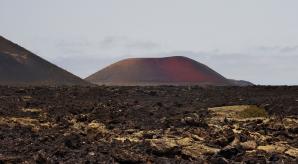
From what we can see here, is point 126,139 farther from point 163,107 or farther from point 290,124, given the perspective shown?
point 163,107

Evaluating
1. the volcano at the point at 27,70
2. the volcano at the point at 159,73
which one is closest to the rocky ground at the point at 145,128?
the volcano at the point at 27,70

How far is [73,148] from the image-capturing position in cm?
1584

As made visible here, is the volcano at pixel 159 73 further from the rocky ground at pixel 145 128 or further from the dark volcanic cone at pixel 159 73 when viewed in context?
the rocky ground at pixel 145 128

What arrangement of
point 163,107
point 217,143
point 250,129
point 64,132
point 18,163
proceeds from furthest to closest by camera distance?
point 163,107, point 250,129, point 64,132, point 217,143, point 18,163

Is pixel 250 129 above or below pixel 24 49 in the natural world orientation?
below

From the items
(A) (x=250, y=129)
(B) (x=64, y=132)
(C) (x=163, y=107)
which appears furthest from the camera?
(C) (x=163, y=107)

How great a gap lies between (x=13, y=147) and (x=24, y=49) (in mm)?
97391

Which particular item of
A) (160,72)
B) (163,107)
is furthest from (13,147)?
(160,72)

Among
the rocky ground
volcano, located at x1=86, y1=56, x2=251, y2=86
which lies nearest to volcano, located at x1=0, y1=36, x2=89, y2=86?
volcano, located at x1=86, y1=56, x2=251, y2=86

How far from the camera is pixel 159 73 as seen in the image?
148000 mm

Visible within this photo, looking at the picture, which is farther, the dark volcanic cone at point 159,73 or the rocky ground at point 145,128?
the dark volcanic cone at point 159,73

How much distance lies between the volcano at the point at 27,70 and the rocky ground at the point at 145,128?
184 feet

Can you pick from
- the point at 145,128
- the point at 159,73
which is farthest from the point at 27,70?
the point at 145,128

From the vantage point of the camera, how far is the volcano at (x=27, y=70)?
294 ft
